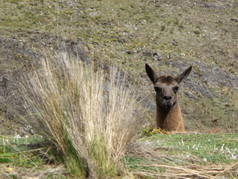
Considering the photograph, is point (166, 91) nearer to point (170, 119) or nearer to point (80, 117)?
point (170, 119)

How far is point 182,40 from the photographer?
53.0m

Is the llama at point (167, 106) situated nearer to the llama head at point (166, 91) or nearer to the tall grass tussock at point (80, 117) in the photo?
the llama head at point (166, 91)

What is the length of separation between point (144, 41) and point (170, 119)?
37.7 metres

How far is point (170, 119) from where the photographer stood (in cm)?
1134

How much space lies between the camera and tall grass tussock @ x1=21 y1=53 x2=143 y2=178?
5.25 meters

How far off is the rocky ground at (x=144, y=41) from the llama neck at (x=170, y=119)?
11.6m

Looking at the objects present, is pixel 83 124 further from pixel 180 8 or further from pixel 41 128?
pixel 180 8

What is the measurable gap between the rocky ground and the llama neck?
11574 mm

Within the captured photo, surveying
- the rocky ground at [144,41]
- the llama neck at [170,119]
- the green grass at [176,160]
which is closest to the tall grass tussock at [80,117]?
the green grass at [176,160]

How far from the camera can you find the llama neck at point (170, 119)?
1130cm

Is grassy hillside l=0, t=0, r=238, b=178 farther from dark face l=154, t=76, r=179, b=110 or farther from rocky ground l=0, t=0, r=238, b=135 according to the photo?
dark face l=154, t=76, r=179, b=110

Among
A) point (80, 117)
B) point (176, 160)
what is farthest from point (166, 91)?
point (80, 117)

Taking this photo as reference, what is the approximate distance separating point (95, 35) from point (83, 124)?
41732mm

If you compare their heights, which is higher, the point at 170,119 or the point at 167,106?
the point at 167,106
